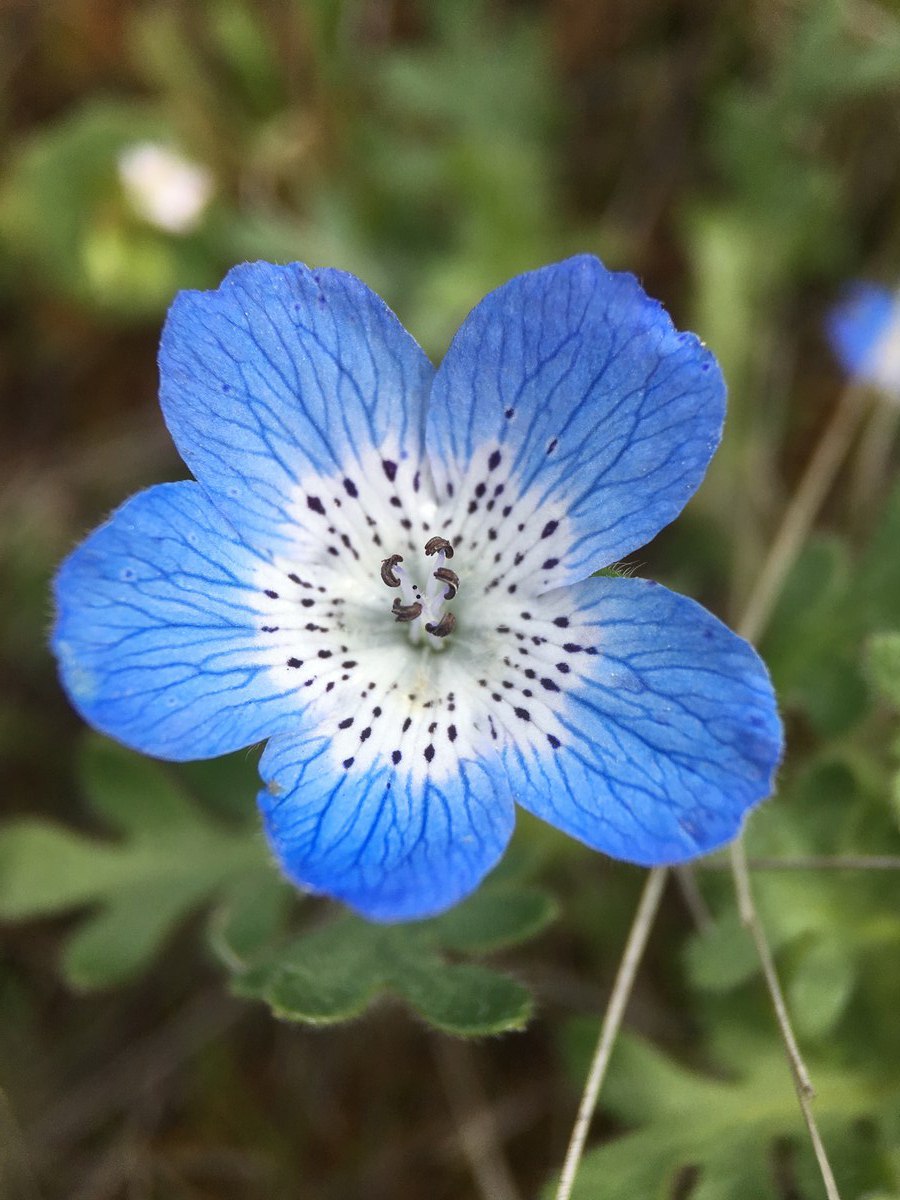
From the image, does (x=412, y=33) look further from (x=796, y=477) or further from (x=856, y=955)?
(x=856, y=955)

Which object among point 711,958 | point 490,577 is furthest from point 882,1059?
point 490,577

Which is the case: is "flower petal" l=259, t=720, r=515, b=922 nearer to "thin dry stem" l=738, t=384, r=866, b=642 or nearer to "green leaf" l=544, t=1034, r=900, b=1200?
"green leaf" l=544, t=1034, r=900, b=1200

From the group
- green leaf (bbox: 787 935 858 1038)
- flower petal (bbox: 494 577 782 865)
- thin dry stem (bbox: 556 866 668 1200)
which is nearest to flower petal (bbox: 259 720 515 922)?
flower petal (bbox: 494 577 782 865)

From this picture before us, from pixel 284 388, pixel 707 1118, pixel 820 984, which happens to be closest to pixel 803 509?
pixel 820 984

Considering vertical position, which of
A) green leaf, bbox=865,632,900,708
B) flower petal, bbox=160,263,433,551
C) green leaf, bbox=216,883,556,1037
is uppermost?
flower petal, bbox=160,263,433,551

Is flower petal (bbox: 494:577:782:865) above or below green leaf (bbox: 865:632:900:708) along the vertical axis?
above

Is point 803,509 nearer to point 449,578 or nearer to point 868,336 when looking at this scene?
point 868,336
